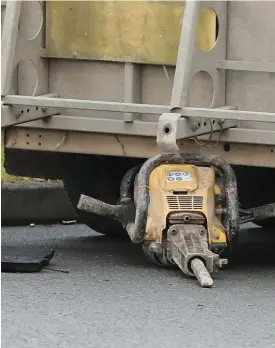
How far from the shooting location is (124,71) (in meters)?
7.61

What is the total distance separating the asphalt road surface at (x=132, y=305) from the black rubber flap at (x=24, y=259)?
0.07 m

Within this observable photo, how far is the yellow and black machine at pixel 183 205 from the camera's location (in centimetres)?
736

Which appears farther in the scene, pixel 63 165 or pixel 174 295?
pixel 63 165

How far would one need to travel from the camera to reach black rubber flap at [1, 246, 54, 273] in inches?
292

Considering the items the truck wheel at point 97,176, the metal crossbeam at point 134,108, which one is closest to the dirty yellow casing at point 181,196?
the metal crossbeam at point 134,108

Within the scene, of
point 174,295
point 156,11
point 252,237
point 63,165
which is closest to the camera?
point 174,295

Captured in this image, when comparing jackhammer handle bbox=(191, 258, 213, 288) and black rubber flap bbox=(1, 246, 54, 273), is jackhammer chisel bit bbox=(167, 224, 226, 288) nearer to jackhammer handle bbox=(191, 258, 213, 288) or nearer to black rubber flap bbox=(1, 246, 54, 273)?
jackhammer handle bbox=(191, 258, 213, 288)

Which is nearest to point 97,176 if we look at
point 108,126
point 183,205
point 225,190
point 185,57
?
point 108,126

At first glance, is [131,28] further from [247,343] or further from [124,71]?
[247,343]

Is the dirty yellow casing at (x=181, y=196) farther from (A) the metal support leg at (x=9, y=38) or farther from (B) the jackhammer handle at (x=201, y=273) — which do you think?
(A) the metal support leg at (x=9, y=38)

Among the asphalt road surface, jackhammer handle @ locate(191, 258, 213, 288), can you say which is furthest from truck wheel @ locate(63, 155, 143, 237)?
jackhammer handle @ locate(191, 258, 213, 288)

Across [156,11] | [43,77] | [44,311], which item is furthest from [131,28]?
[44,311]

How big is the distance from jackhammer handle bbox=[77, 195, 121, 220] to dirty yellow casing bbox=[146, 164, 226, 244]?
1.24 feet

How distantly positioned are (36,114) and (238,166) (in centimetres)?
128
